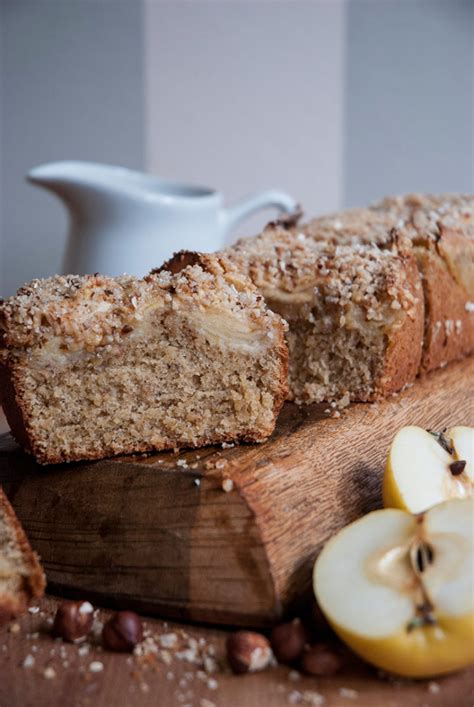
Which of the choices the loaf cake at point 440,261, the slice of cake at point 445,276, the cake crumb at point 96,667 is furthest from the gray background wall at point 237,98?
the cake crumb at point 96,667

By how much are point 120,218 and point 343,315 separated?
117cm

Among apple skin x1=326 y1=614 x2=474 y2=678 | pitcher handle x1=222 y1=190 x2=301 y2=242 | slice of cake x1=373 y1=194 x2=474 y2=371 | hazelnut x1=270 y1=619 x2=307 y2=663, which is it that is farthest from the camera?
pitcher handle x1=222 y1=190 x2=301 y2=242

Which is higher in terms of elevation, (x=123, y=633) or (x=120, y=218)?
(x=120, y=218)

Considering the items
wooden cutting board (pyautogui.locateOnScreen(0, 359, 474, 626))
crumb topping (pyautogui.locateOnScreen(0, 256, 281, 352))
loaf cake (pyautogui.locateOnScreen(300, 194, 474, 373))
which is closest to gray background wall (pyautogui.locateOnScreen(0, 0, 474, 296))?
loaf cake (pyautogui.locateOnScreen(300, 194, 474, 373))

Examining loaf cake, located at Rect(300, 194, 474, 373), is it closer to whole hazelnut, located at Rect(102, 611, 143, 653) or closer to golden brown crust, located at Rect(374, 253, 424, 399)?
golden brown crust, located at Rect(374, 253, 424, 399)

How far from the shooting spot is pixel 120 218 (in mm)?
2977

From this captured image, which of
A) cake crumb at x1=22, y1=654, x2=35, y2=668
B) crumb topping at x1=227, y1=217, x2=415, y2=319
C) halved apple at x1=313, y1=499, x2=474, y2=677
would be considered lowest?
cake crumb at x1=22, y1=654, x2=35, y2=668

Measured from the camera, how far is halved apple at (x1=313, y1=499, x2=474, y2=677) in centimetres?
131

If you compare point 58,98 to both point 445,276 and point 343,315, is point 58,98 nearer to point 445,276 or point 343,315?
point 445,276

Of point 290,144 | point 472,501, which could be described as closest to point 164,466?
point 472,501

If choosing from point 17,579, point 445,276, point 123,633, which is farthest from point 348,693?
point 445,276

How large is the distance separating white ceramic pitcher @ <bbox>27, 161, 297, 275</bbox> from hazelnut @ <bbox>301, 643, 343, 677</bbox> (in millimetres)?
1887

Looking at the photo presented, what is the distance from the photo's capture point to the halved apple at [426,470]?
5.34ft

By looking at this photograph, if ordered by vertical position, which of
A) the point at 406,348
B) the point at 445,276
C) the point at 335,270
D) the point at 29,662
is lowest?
the point at 29,662
